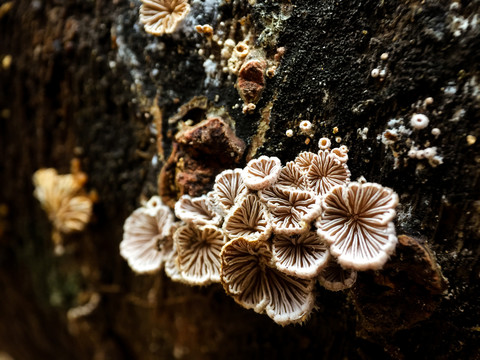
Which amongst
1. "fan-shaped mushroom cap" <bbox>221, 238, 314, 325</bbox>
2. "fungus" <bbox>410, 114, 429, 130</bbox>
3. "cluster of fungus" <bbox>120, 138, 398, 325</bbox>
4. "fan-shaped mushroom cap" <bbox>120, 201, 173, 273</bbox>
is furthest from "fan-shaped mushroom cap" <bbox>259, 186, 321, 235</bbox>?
"fan-shaped mushroom cap" <bbox>120, 201, 173, 273</bbox>

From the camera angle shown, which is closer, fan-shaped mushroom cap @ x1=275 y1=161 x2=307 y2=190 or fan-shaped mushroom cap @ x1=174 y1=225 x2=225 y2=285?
fan-shaped mushroom cap @ x1=275 y1=161 x2=307 y2=190

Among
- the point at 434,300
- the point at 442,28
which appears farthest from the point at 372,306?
the point at 442,28

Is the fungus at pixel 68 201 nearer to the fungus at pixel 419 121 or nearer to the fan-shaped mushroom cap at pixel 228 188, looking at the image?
the fan-shaped mushroom cap at pixel 228 188

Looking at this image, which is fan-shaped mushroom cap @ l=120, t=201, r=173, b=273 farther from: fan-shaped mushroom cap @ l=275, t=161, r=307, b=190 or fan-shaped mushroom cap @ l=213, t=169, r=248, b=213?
fan-shaped mushroom cap @ l=275, t=161, r=307, b=190

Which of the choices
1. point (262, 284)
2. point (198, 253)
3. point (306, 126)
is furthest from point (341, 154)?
point (198, 253)

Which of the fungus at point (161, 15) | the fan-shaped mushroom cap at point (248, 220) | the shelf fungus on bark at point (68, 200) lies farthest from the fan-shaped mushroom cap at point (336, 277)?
the shelf fungus on bark at point (68, 200)

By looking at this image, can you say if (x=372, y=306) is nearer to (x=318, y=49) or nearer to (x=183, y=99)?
(x=318, y=49)
